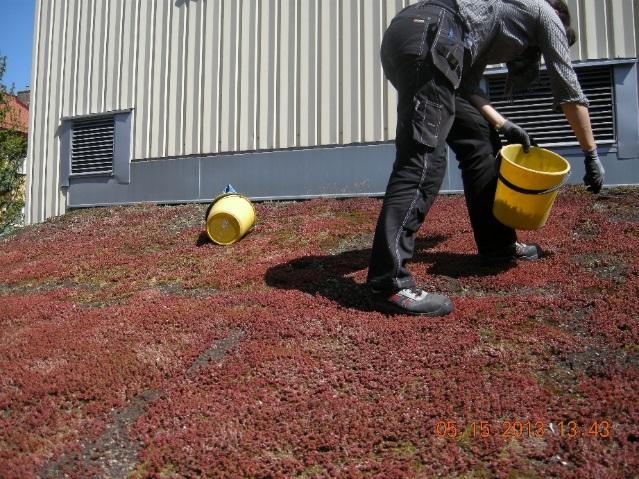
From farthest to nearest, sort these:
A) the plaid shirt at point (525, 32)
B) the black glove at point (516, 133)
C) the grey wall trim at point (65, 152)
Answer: the grey wall trim at point (65, 152) < the black glove at point (516, 133) < the plaid shirt at point (525, 32)

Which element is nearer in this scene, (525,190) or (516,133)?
(525,190)

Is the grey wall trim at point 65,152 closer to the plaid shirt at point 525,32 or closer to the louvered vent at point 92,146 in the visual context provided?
the louvered vent at point 92,146

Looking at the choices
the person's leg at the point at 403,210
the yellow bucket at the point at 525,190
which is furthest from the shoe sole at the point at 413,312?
the yellow bucket at the point at 525,190

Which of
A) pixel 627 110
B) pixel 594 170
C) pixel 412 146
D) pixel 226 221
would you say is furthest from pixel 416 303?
pixel 627 110

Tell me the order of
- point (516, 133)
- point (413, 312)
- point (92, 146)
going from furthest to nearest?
1. point (92, 146)
2. point (516, 133)
3. point (413, 312)

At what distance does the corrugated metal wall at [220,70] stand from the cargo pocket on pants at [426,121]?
4711 millimetres

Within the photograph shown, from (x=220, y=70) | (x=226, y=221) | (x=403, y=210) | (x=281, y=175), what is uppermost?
(x=220, y=70)

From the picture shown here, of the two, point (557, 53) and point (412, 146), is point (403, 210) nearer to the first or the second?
point (412, 146)

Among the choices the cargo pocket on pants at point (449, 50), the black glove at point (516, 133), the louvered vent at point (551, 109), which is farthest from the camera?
the louvered vent at point (551, 109)

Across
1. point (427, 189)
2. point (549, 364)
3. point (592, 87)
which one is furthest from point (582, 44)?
point (549, 364)

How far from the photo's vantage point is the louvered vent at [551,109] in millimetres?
6891

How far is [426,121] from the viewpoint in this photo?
294 centimetres

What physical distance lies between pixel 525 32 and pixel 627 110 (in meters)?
4.55

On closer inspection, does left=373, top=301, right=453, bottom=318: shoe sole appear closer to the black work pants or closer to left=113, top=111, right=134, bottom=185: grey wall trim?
the black work pants
